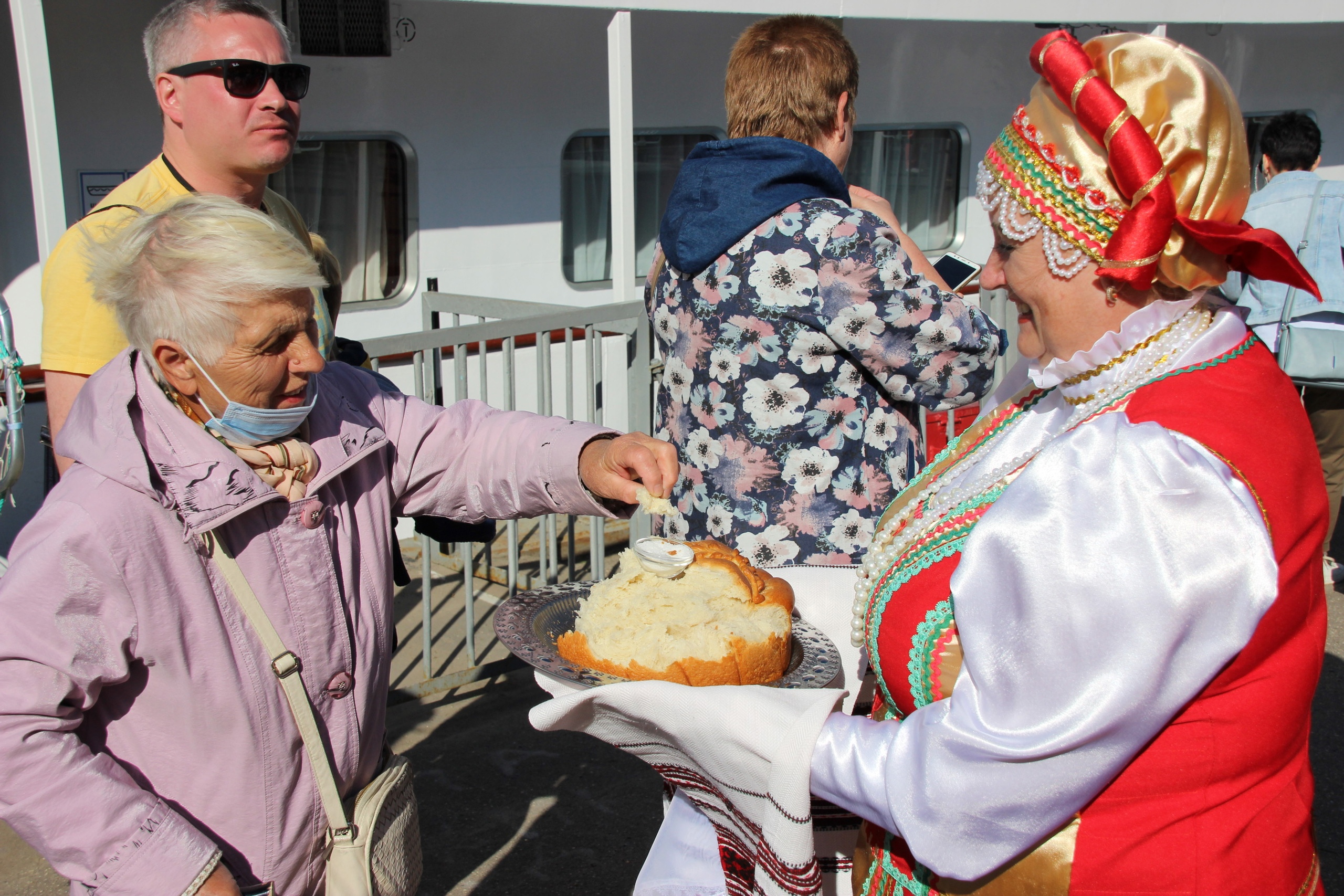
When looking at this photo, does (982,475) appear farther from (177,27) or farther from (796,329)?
(177,27)

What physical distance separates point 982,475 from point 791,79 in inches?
59.7

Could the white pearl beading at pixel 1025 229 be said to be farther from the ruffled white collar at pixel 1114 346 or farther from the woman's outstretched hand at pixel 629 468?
the woman's outstretched hand at pixel 629 468

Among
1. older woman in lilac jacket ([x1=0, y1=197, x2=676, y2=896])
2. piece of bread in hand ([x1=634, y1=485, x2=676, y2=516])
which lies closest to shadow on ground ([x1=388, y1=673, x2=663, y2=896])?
older woman in lilac jacket ([x1=0, y1=197, x2=676, y2=896])

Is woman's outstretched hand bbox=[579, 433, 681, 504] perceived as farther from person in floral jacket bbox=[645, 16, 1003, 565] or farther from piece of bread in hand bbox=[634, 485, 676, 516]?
person in floral jacket bbox=[645, 16, 1003, 565]

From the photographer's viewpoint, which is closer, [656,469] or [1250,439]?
[1250,439]

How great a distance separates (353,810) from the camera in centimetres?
204

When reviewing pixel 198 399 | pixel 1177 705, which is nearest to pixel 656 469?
pixel 198 399

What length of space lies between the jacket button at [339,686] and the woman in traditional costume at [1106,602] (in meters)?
0.49

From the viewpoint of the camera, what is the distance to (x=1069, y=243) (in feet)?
5.48

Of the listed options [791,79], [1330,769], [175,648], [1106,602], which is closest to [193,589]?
[175,648]

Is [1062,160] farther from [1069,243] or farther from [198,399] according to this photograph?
[198,399]

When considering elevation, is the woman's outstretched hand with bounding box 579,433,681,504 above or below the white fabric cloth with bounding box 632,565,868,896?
above

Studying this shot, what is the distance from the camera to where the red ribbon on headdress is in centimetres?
151

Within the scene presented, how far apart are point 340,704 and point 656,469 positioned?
745 mm
